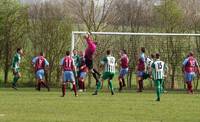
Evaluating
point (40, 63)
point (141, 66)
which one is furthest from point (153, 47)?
point (40, 63)

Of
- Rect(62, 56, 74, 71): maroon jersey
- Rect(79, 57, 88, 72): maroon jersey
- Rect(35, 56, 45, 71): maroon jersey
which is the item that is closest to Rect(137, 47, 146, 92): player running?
Rect(79, 57, 88, 72): maroon jersey

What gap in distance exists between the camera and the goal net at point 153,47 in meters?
35.7

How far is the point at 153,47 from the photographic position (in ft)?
118

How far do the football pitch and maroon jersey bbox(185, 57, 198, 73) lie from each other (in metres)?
6.15

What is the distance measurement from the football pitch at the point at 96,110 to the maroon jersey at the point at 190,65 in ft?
20.2

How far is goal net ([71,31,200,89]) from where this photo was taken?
35719 millimetres

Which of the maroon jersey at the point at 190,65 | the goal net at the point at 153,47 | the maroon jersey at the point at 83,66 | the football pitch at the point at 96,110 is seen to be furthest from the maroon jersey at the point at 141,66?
the football pitch at the point at 96,110

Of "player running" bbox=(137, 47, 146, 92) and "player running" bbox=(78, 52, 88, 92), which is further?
"player running" bbox=(137, 47, 146, 92)

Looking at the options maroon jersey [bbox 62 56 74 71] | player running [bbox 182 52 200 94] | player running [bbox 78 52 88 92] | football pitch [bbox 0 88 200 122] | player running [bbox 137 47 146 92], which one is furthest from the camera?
player running [bbox 137 47 146 92]

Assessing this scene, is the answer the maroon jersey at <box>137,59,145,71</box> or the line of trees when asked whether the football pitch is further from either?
the line of trees

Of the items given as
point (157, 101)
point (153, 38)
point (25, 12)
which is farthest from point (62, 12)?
point (157, 101)

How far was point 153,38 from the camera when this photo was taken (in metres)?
36.5

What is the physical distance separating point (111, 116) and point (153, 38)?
1859 centimetres

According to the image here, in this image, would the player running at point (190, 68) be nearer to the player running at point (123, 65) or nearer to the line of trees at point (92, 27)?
the player running at point (123, 65)
